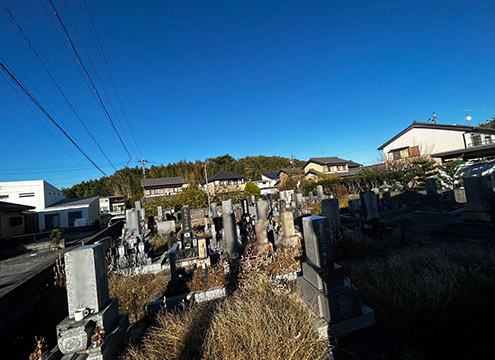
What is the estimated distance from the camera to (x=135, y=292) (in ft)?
16.7

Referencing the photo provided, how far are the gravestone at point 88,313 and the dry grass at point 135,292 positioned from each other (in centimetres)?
159

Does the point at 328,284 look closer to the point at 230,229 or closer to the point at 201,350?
the point at 201,350

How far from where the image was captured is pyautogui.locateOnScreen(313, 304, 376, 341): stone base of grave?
9.91ft

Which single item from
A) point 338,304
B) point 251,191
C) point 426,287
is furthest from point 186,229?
point 251,191

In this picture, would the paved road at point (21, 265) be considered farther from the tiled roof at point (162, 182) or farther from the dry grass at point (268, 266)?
the tiled roof at point (162, 182)

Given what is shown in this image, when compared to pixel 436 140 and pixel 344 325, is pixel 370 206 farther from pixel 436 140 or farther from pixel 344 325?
pixel 436 140

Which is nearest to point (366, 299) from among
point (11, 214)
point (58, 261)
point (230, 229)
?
point (230, 229)

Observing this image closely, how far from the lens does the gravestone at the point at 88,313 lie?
2.49 meters

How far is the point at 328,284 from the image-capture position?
10.4 feet

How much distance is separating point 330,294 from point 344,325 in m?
0.51

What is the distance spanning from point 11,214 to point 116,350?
20.9 metres

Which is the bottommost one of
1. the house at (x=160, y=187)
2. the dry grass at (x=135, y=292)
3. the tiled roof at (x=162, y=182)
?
the dry grass at (x=135, y=292)

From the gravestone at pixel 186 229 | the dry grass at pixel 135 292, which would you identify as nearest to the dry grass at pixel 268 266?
the dry grass at pixel 135 292

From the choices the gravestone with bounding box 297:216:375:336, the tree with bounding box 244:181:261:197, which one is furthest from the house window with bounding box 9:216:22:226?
the gravestone with bounding box 297:216:375:336
